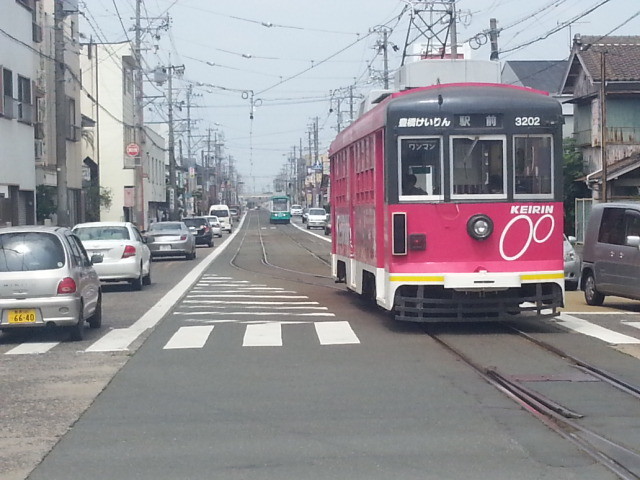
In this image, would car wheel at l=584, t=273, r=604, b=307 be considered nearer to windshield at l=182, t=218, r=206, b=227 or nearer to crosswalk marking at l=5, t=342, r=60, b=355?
crosswalk marking at l=5, t=342, r=60, b=355

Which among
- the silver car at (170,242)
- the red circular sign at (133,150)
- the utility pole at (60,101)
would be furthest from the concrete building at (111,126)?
the utility pole at (60,101)

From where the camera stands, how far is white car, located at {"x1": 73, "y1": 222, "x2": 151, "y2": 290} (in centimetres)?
2347

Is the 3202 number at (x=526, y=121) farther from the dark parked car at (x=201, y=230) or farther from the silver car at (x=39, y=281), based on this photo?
the dark parked car at (x=201, y=230)

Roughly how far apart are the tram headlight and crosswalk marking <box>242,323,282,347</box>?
3.03 m

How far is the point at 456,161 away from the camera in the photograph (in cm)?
1409

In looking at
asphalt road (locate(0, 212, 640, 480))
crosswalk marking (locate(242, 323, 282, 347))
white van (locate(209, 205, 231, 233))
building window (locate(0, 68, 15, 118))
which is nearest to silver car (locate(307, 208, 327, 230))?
white van (locate(209, 205, 231, 233))

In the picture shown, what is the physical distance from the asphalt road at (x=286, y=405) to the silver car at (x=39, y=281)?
506mm

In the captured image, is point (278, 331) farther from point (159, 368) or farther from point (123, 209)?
point (123, 209)

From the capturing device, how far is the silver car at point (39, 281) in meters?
13.9

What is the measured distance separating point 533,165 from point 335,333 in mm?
3675

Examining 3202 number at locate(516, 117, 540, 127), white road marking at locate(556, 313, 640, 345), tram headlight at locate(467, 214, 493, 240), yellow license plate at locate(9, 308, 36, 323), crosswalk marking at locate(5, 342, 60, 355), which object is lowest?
crosswalk marking at locate(5, 342, 60, 355)

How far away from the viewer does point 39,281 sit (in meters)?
14.0

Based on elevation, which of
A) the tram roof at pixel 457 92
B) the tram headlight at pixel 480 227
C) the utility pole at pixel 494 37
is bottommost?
the tram headlight at pixel 480 227

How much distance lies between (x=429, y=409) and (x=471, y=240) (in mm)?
5328
